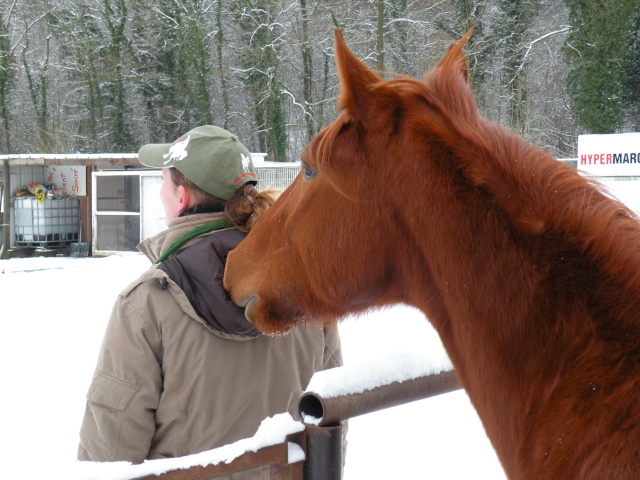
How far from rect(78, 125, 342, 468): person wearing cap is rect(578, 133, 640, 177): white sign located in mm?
14156

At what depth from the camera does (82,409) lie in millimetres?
6148

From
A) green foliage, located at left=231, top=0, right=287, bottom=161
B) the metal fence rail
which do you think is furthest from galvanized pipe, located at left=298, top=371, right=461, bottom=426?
green foliage, located at left=231, top=0, right=287, bottom=161

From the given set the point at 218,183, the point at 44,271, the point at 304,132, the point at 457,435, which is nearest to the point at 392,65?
the point at 304,132

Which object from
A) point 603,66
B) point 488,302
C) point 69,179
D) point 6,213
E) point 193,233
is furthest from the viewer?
point 603,66

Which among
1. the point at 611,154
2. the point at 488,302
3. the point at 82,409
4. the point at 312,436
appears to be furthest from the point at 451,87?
the point at 611,154

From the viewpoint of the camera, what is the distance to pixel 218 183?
228cm

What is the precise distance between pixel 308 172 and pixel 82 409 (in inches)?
206

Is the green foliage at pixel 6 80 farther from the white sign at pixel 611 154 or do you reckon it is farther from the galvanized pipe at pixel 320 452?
the galvanized pipe at pixel 320 452

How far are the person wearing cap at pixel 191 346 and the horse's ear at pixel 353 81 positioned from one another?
776 millimetres

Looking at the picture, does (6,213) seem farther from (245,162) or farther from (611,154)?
(245,162)

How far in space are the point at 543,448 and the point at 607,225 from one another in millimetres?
452

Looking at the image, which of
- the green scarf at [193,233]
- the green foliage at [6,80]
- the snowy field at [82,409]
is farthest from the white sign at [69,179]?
the green scarf at [193,233]

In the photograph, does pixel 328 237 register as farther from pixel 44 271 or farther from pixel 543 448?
pixel 44 271

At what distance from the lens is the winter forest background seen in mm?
25141
